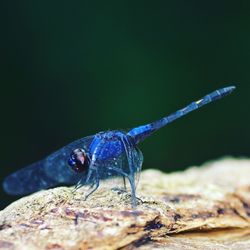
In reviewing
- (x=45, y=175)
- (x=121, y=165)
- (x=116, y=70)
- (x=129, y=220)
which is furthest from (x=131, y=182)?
(x=116, y=70)

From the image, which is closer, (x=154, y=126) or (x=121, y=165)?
(x=121, y=165)

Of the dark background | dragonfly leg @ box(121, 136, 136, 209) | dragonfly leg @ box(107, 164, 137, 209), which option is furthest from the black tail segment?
the dark background

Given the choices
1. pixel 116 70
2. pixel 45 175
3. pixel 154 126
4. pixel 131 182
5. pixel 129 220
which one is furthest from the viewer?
pixel 116 70

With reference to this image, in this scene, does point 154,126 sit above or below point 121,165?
above

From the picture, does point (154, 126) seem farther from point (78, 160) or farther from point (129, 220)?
point (129, 220)

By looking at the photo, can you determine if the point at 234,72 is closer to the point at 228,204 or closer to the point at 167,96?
the point at 167,96

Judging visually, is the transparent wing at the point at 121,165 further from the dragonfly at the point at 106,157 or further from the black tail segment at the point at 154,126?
the black tail segment at the point at 154,126

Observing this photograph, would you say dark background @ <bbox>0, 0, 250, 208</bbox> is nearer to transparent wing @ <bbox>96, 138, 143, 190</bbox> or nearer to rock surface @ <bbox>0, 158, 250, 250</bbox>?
rock surface @ <bbox>0, 158, 250, 250</bbox>
